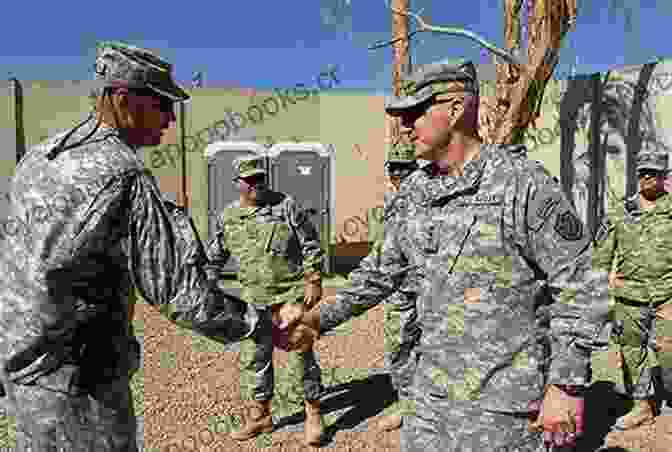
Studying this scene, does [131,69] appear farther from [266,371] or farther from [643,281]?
[643,281]

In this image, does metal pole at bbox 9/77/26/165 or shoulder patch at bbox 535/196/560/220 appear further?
metal pole at bbox 9/77/26/165

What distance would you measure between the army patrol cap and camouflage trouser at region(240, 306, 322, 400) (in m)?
2.47

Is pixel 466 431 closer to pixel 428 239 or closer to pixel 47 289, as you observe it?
pixel 428 239

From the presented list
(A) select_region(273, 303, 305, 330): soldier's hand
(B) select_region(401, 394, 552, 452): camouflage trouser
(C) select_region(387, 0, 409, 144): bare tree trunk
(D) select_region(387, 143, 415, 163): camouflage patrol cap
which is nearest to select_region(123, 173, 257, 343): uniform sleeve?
(A) select_region(273, 303, 305, 330): soldier's hand

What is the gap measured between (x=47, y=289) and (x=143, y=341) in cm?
577

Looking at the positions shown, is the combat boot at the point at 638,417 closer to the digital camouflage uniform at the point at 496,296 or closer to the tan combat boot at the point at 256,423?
the tan combat boot at the point at 256,423

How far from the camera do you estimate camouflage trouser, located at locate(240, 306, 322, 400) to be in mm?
4285

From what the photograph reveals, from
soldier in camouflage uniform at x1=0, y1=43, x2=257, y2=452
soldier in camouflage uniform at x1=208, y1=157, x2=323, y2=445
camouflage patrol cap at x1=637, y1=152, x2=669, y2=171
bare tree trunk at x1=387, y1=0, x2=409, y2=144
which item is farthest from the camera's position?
bare tree trunk at x1=387, y1=0, x2=409, y2=144

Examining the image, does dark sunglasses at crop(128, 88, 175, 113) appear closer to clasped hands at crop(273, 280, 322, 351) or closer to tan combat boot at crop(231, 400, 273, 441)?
clasped hands at crop(273, 280, 322, 351)

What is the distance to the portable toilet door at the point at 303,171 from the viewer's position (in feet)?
35.3

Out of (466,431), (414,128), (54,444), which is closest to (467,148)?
(414,128)

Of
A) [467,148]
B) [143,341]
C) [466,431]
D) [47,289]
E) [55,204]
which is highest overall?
[467,148]

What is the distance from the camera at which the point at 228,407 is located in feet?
16.5

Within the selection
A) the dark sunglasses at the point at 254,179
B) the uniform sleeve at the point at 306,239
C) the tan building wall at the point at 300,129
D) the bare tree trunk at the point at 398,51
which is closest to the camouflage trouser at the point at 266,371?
the uniform sleeve at the point at 306,239
